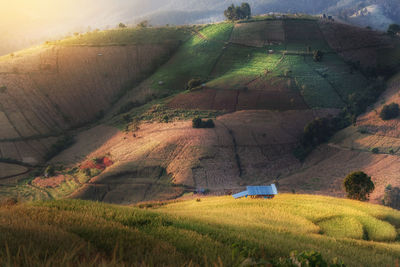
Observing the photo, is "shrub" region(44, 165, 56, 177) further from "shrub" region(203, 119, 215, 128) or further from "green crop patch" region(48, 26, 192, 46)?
"green crop patch" region(48, 26, 192, 46)

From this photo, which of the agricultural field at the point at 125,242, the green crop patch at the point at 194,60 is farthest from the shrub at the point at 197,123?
the agricultural field at the point at 125,242

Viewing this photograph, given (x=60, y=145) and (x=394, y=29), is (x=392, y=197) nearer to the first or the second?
(x=60, y=145)

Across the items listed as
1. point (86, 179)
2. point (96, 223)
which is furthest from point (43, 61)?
point (96, 223)

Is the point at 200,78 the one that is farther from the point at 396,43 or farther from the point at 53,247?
the point at 53,247

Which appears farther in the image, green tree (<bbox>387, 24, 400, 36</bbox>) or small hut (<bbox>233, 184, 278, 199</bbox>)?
green tree (<bbox>387, 24, 400, 36</bbox>)

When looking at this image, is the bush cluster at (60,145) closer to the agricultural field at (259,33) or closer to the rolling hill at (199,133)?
the rolling hill at (199,133)

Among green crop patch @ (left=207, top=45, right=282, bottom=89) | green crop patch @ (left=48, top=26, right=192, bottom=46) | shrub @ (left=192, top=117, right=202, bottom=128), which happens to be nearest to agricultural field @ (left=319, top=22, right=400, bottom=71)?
green crop patch @ (left=207, top=45, right=282, bottom=89)

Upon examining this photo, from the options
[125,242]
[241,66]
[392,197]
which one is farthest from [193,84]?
→ [125,242]
